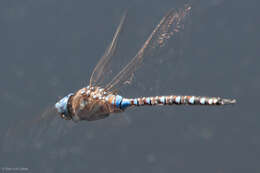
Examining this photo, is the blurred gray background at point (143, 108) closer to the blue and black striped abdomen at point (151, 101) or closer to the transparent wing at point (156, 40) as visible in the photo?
the blue and black striped abdomen at point (151, 101)

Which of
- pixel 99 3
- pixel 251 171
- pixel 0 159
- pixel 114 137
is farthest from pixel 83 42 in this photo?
pixel 251 171

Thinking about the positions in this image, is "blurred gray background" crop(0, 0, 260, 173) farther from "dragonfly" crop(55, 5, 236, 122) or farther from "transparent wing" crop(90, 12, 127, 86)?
"dragonfly" crop(55, 5, 236, 122)

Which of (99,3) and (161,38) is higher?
(99,3)

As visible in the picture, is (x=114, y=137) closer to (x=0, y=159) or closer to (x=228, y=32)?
(x=0, y=159)

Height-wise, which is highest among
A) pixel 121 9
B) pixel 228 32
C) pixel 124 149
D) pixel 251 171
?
pixel 121 9

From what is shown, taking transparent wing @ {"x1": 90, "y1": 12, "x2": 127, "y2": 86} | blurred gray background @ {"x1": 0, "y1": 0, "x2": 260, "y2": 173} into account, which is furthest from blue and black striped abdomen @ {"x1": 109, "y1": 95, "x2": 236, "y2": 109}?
blurred gray background @ {"x1": 0, "y1": 0, "x2": 260, "y2": 173}

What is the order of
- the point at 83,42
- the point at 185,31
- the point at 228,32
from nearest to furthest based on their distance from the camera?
the point at 185,31 < the point at 228,32 < the point at 83,42

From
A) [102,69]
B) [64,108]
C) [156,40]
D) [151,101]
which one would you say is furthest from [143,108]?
[156,40]

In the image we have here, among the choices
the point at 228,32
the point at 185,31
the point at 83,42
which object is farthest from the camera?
the point at 83,42
